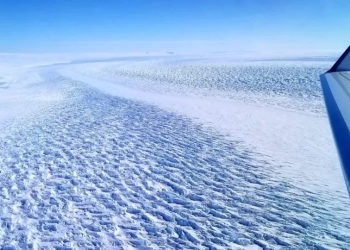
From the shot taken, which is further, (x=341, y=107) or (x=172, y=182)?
(x=172, y=182)

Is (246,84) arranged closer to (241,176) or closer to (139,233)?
(241,176)

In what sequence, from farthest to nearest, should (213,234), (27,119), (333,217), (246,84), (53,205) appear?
1. (246,84)
2. (27,119)
3. (53,205)
4. (333,217)
5. (213,234)

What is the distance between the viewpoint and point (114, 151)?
287 inches

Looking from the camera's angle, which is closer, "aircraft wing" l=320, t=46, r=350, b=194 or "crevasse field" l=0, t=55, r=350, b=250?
"aircraft wing" l=320, t=46, r=350, b=194

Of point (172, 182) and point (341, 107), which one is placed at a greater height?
point (341, 107)

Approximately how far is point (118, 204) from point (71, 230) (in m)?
0.89

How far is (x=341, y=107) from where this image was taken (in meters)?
3.43

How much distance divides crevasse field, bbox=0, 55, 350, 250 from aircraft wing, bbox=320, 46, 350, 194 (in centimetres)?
168

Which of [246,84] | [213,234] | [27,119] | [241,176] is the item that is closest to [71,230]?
[213,234]

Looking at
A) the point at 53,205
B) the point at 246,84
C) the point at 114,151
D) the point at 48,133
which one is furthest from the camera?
the point at 246,84

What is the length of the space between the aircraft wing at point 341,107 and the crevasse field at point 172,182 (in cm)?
168

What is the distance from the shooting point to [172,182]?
5562mm

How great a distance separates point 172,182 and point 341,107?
3197 millimetres

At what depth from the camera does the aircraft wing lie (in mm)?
2093
